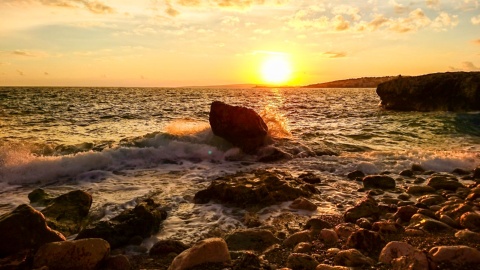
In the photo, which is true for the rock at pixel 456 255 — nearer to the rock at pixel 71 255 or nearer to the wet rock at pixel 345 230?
the wet rock at pixel 345 230

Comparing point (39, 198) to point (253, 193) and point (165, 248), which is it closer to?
point (165, 248)

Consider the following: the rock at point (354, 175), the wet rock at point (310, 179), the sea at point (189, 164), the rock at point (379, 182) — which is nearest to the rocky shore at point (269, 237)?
the sea at point (189, 164)

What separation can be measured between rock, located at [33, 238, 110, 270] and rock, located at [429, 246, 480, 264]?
147 inches

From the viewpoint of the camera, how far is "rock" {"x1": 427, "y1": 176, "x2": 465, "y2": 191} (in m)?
7.89

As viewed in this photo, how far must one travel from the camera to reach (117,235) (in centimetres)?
493

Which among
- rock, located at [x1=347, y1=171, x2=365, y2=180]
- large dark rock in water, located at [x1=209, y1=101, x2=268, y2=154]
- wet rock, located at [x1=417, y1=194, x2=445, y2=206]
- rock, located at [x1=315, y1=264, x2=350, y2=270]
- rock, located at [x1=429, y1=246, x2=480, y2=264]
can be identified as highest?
large dark rock in water, located at [x1=209, y1=101, x2=268, y2=154]

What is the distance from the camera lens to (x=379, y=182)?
8.17 meters

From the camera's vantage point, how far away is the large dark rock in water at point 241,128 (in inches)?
486

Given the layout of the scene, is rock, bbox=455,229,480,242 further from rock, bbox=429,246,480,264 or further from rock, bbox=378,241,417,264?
rock, bbox=378,241,417,264

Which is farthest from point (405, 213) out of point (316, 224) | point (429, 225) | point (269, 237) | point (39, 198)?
point (39, 198)

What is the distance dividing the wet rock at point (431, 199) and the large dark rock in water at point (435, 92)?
26.1 metres

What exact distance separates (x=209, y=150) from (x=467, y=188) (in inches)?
289

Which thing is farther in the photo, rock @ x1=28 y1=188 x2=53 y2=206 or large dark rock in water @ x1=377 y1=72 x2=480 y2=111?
large dark rock in water @ x1=377 y1=72 x2=480 y2=111

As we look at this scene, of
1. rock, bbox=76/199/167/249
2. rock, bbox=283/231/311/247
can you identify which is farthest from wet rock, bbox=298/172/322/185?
rock, bbox=76/199/167/249
